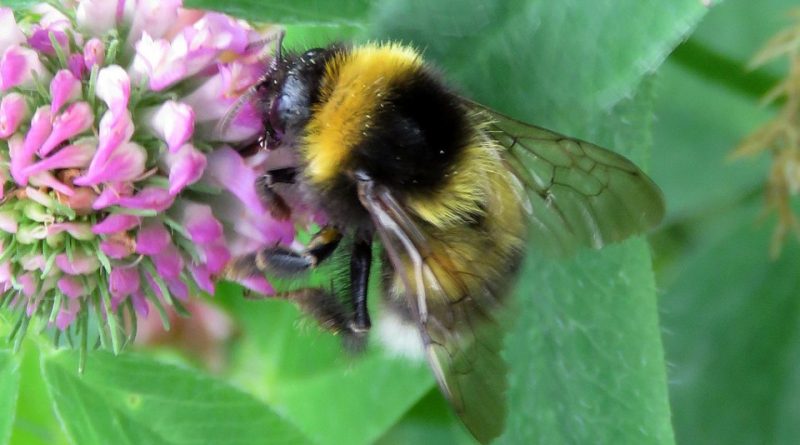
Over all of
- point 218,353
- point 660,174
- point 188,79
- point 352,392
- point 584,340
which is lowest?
point 218,353

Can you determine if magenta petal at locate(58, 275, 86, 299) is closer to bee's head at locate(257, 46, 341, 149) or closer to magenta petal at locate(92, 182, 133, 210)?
magenta petal at locate(92, 182, 133, 210)

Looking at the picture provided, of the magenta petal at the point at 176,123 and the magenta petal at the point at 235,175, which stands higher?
the magenta petal at the point at 176,123

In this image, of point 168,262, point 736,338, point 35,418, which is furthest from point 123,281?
point 736,338

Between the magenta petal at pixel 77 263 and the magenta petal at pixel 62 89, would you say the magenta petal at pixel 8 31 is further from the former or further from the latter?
the magenta petal at pixel 77 263

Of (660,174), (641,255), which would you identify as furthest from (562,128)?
A: (660,174)

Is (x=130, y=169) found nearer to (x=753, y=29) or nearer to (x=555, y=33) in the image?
(x=555, y=33)

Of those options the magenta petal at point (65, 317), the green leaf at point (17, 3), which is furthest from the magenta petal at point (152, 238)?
the green leaf at point (17, 3)

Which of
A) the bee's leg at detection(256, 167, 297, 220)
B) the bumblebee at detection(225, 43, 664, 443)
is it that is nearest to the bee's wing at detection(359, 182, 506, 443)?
the bumblebee at detection(225, 43, 664, 443)
